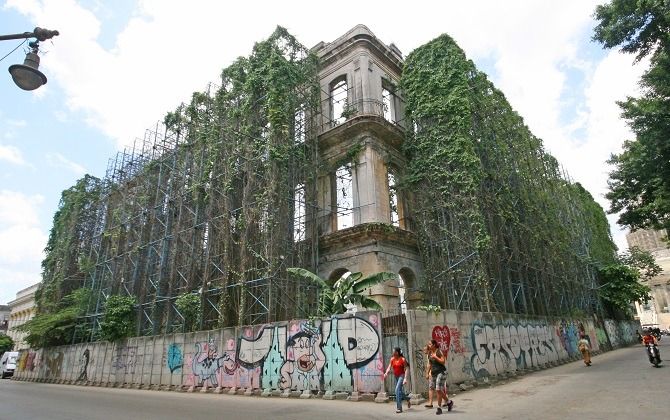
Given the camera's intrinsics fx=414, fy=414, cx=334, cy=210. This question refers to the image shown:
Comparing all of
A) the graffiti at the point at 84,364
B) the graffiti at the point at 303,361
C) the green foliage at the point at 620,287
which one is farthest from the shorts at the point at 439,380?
the green foliage at the point at 620,287

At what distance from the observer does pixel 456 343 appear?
42.8ft

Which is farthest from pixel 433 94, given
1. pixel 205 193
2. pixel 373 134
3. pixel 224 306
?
pixel 224 306

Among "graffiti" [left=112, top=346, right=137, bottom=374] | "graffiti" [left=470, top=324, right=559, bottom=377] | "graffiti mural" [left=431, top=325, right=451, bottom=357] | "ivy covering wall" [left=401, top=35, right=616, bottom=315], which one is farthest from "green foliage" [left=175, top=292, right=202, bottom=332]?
"graffiti" [left=470, top=324, right=559, bottom=377]

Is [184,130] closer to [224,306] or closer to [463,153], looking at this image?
[224,306]

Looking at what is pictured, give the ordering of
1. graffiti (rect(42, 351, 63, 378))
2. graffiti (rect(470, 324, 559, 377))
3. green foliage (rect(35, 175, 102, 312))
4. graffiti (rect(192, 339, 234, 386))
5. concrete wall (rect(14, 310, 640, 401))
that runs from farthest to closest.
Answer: green foliage (rect(35, 175, 102, 312)) < graffiti (rect(42, 351, 63, 378)) < graffiti (rect(192, 339, 234, 386)) < graffiti (rect(470, 324, 559, 377)) < concrete wall (rect(14, 310, 640, 401))

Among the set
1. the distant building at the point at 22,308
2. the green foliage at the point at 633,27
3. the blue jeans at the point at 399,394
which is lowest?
the blue jeans at the point at 399,394

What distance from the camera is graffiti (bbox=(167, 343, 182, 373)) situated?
17.4 m

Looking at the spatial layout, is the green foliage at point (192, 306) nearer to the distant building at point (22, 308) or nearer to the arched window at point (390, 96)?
the arched window at point (390, 96)

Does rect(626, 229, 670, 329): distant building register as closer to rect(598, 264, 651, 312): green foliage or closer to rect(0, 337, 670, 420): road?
rect(598, 264, 651, 312): green foliage

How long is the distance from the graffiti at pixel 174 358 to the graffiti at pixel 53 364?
41.1 ft

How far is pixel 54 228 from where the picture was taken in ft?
119

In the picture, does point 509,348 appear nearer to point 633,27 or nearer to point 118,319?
point 633,27

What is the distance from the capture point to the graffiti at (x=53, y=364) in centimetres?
2553

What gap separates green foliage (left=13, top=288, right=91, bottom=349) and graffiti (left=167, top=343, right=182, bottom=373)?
1234cm
